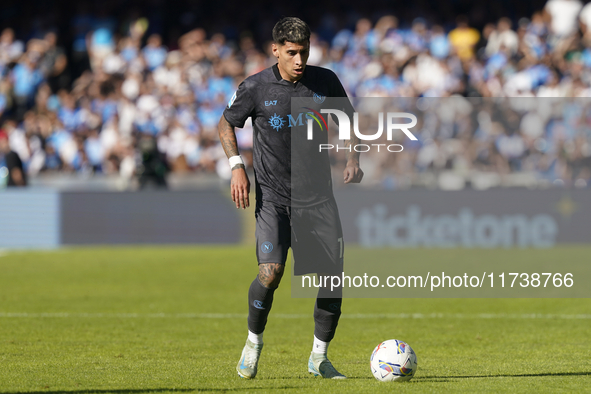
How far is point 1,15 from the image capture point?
26.0m

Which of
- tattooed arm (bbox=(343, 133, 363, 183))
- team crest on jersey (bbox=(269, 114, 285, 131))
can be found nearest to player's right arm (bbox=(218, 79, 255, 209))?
team crest on jersey (bbox=(269, 114, 285, 131))

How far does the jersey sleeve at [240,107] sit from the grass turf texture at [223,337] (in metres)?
1.82

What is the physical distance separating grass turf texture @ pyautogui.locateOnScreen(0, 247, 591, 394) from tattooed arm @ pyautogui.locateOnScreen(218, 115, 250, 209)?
1239mm

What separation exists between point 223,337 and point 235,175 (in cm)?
273

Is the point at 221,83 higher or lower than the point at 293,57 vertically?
lower

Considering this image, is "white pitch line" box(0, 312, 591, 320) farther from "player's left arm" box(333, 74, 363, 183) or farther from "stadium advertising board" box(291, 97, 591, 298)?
"stadium advertising board" box(291, 97, 591, 298)

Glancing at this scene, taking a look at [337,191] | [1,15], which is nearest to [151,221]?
[337,191]

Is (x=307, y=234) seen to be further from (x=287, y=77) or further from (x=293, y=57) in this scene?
(x=293, y=57)

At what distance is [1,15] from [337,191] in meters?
14.3

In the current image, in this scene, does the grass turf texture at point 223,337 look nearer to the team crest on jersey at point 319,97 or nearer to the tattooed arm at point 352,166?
the tattooed arm at point 352,166

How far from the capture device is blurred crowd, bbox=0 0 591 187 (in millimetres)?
16484

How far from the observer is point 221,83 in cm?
A: 2172

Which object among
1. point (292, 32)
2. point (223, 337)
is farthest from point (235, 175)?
point (223, 337)

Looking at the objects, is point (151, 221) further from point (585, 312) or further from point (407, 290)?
point (585, 312)
